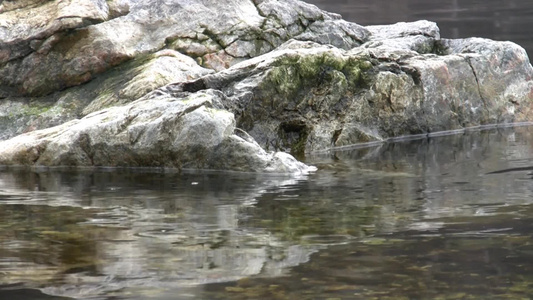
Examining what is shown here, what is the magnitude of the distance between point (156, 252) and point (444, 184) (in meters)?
3.18

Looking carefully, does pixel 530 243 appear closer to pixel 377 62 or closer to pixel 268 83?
pixel 268 83

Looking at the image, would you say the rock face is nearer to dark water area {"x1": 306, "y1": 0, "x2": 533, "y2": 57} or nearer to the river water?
the river water

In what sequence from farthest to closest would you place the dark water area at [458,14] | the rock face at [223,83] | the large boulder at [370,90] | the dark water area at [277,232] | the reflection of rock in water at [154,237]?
1. the dark water area at [458,14]
2. the large boulder at [370,90]
3. the rock face at [223,83]
4. the reflection of rock in water at [154,237]
5. the dark water area at [277,232]

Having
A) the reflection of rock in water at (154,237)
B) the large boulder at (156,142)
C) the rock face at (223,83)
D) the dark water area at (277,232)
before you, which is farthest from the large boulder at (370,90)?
the reflection of rock in water at (154,237)

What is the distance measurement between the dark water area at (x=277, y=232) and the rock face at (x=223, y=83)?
0.42 meters

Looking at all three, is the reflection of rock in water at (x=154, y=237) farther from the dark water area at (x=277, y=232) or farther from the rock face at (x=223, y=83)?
the rock face at (x=223, y=83)

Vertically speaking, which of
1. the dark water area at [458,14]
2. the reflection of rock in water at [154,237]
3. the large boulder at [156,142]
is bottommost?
the reflection of rock in water at [154,237]

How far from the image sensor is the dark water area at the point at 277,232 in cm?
493

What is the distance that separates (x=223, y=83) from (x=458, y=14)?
17995mm

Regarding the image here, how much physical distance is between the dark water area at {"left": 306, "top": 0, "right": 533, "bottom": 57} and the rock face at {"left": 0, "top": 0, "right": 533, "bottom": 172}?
277 inches

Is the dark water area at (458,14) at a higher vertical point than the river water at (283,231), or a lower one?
higher

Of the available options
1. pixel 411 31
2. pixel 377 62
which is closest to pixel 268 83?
pixel 377 62

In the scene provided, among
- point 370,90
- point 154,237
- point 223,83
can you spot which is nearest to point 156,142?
point 223,83

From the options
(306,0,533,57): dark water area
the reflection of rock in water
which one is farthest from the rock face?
(306,0,533,57): dark water area
